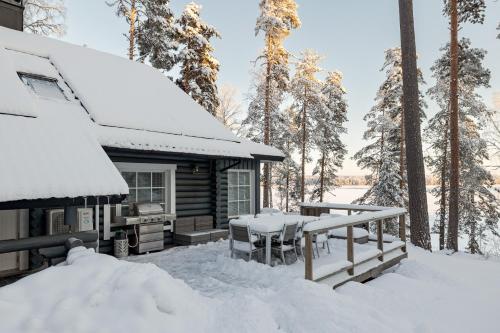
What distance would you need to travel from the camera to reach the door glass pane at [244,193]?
10641mm

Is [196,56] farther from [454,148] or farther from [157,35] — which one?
[454,148]

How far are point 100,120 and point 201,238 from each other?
3.79 metres

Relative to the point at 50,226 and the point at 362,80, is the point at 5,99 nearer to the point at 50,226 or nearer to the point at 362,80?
the point at 50,226

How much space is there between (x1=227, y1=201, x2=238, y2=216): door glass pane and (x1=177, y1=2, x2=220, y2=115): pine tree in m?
9.11

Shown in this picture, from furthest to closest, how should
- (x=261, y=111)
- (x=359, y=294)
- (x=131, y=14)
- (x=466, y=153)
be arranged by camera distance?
(x=261, y=111) < (x=466, y=153) < (x=131, y=14) < (x=359, y=294)

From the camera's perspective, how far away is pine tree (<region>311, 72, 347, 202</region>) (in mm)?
21500

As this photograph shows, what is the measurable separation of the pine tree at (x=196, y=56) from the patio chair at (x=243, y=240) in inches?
486

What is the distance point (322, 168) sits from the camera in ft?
73.3

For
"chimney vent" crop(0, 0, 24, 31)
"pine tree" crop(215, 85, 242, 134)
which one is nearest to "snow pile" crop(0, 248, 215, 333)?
"chimney vent" crop(0, 0, 24, 31)

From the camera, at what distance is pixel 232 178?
10375 millimetres

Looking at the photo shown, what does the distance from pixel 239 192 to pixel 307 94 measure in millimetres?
12617

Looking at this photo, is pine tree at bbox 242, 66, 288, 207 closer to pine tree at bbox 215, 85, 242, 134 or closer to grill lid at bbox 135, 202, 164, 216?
pine tree at bbox 215, 85, 242, 134

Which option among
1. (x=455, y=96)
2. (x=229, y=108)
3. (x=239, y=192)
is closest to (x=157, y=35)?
(x=239, y=192)

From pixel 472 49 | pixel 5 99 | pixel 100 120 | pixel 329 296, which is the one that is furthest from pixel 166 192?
pixel 472 49
